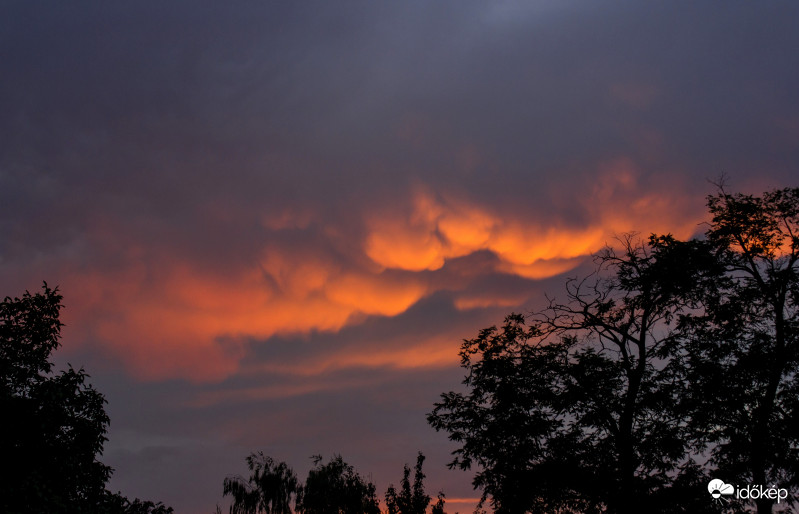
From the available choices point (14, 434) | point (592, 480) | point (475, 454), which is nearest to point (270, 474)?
point (475, 454)

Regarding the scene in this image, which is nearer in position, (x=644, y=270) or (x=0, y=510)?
(x=0, y=510)

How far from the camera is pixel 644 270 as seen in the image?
29.6 meters

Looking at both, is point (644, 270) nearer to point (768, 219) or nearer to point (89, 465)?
point (768, 219)

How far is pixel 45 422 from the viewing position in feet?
62.1

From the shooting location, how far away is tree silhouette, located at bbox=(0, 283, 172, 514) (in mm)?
18609

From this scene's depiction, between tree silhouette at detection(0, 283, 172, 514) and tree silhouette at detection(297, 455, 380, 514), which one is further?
tree silhouette at detection(297, 455, 380, 514)

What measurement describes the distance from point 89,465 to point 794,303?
1113 inches

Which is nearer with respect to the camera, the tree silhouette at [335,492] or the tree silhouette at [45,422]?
the tree silhouette at [45,422]

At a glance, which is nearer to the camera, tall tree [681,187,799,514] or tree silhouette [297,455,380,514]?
tall tree [681,187,799,514]

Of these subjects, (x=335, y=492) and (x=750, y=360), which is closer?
(x=750, y=360)

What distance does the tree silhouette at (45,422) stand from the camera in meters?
18.6

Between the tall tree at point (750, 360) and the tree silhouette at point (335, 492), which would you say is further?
the tree silhouette at point (335, 492)

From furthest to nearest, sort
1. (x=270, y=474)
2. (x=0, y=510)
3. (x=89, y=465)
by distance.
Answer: (x=270, y=474) < (x=89, y=465) < (x=0, y=510)

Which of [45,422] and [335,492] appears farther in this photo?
[335,492]
